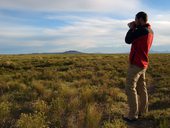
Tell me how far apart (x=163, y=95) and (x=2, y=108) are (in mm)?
5475

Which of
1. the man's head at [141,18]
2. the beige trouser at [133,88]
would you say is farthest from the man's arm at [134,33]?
the beige trouser at [133,88]

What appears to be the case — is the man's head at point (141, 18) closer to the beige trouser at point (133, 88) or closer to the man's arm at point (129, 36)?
the man's arm at point (129, 36)

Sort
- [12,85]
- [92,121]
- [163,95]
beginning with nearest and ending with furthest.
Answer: [92,121], [163,95], [12,85]

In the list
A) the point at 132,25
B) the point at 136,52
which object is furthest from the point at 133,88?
the point at 132,25

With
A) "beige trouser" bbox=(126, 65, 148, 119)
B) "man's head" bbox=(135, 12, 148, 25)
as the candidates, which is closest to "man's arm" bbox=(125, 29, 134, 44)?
"man's head" bbox=(135, 12, 148, 25)

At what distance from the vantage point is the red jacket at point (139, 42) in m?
7.24

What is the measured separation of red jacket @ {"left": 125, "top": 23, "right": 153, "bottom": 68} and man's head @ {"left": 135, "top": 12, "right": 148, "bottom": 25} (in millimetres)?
103

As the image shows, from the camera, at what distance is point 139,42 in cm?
735

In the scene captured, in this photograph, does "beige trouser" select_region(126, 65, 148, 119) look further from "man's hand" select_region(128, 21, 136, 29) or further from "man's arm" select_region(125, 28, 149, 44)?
"man's hand" select_region(128, 21, 136, 29)

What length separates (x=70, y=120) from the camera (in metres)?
7.38

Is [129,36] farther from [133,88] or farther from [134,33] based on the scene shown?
[133,88]

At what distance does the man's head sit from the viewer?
725 centimetres

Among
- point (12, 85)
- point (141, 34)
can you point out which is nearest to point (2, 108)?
point (141, 34)

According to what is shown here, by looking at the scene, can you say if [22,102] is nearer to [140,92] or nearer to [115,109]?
[115,109]
